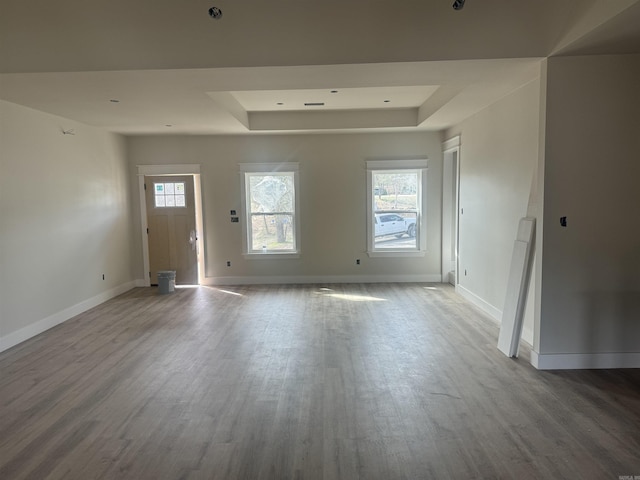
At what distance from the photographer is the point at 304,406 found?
9.23 ft

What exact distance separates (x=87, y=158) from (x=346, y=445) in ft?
17.4

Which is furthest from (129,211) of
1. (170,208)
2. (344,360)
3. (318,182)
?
(344,360)

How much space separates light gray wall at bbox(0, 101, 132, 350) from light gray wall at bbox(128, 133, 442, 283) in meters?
0.82

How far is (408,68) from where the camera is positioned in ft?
10.8

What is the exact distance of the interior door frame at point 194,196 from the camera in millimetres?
6773

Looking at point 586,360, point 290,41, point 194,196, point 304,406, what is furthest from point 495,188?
point 194,196

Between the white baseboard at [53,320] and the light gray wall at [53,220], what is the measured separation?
0.04ft

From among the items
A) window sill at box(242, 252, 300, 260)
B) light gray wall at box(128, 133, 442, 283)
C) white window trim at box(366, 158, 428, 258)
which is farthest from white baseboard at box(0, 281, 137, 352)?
white window trim at box(366, 158, 428, 258)

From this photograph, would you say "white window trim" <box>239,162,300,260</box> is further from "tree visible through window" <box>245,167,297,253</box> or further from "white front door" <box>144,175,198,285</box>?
"white front door" <box>144,175,198,285</box>

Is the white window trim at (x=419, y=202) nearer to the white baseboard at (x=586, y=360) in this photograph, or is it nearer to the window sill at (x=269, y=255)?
the window sill at (x=269, y=255)

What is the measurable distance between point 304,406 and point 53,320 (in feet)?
12.1

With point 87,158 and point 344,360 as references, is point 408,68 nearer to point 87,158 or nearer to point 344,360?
point 344,360

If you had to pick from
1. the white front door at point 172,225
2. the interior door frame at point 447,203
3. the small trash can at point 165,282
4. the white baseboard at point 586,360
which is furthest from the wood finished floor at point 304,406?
the white front door at point 172,225

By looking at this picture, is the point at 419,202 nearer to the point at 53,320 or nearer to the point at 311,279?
the point at 311,279
